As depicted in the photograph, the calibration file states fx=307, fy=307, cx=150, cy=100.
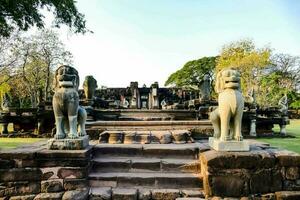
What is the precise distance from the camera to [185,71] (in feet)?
176

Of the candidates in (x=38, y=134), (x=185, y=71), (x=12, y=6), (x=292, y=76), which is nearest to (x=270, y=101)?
(x=292, y=76)

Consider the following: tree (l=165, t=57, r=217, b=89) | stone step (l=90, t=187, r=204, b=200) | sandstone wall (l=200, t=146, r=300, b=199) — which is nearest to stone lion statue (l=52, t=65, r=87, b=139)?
stone step (l=90, t=187, r=204, b=200)

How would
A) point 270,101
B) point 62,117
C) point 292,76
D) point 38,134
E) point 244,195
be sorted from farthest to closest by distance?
point 292,76, point 270,101, point 38,134, point 62,117, point 244,195

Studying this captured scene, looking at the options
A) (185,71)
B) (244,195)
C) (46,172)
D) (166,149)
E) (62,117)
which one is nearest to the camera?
(244,195)

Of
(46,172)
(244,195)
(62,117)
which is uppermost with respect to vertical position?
(62,117)

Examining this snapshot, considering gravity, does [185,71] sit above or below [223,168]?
above

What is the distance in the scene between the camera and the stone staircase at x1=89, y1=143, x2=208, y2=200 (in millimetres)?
4242

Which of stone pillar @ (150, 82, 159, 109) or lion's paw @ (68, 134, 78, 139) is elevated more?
→ stone pillar @ (150, 82, 159, 109)

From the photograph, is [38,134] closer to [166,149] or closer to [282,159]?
[166,149]

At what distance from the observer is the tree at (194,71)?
51.6 m

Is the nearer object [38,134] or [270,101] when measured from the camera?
[38,134]

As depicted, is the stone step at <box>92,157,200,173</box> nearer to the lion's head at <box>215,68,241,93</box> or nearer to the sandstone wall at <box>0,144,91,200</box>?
the sandstone wall at <box>0,144,91,200</box>

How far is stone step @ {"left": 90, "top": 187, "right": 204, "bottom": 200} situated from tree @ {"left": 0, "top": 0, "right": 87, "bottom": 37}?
26.8 feet

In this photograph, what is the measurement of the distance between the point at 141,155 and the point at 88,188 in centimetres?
116
